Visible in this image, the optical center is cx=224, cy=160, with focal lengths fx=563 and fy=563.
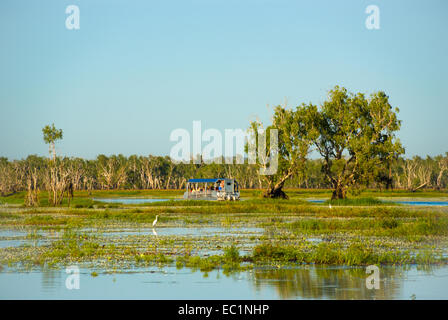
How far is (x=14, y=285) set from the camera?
14586mm

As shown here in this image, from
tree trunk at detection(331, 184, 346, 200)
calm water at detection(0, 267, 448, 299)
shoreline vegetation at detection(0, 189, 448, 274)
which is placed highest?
tree trunk at detection(331, 184, 346, 200)

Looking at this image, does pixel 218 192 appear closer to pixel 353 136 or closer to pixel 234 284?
pixel 353 136

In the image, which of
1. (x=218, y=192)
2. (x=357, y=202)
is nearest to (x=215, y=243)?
(x=357, y=202)

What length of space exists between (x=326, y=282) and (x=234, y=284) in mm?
2339

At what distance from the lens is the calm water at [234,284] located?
13.1 metres

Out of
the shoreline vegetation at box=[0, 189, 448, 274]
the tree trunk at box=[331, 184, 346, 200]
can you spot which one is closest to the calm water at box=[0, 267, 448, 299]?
the shoreline vegetation at box=[0, 189, 448, 274]

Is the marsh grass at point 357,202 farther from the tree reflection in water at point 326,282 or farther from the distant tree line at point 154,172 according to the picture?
the distant tree line at point 154,172

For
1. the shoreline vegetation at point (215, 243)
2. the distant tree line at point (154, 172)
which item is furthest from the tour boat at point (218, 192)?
the distant tree line at point (154, 172)

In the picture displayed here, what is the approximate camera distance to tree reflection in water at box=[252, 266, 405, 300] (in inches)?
509

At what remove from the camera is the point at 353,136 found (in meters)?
59.4

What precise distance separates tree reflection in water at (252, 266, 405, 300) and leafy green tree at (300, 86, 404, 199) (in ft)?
140

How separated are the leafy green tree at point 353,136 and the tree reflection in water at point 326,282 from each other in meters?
42.6

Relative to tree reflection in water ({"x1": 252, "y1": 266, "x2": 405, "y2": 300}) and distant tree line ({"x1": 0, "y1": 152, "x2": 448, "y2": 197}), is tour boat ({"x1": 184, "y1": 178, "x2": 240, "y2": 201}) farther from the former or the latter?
distant tree line ({"x1": 0, "y1": 152, "x2": 448, "y2": 197})
